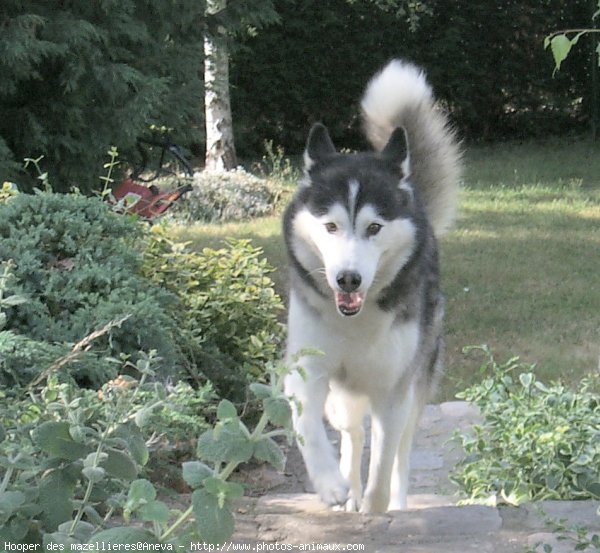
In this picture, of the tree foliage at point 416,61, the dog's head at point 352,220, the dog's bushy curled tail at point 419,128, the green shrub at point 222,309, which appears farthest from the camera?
the tree foliage at point 416,61

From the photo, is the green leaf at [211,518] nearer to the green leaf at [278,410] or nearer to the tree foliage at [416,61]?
the green leaf at [278,410]

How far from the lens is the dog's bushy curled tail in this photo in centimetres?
433

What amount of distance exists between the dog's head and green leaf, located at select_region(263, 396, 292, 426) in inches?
75.7

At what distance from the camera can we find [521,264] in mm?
8359

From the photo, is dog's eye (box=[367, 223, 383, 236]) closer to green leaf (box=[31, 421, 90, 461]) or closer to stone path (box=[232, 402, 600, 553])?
stone path (box=[232, 402, 600, 553])

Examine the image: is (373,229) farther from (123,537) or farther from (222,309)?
(123,537)

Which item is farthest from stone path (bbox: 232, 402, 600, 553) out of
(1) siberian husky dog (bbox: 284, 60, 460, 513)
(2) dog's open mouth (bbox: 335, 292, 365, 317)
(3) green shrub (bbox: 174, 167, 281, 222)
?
(3) green shrub (bbox: 174, 167, 281, 222)

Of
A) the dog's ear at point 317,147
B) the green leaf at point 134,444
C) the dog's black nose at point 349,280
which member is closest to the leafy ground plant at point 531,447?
the dog's black nose at point 349,280

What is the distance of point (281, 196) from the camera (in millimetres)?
11125

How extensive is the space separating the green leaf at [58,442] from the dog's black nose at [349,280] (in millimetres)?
1899

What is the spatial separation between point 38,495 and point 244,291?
153 inches

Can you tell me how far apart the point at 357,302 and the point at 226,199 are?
7401 millimetres

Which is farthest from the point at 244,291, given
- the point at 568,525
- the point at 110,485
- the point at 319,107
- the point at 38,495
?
the point at 319,107

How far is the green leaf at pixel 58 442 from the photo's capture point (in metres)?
1.44
